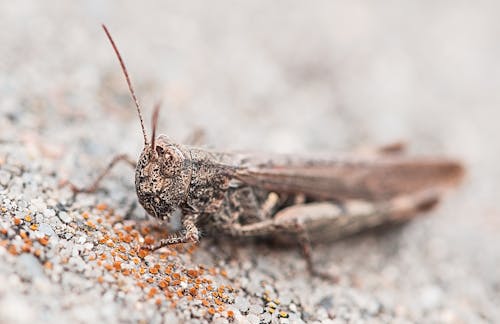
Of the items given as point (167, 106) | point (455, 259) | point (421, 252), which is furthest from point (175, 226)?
point (455, 259)

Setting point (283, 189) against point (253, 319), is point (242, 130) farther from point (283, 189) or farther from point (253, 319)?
point (253, 319)

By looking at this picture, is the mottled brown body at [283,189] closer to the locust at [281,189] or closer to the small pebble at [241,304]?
the locust at [281,189]

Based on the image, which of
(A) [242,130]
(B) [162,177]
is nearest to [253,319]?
(B) [162,177]

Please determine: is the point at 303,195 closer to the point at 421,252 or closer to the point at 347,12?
the point at 421,252

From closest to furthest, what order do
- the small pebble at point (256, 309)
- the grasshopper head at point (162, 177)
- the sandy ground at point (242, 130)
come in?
the sandy ground at point (242, 130)
the grasshopper head at point (162, 177)
the small pebble at point (256, 309)

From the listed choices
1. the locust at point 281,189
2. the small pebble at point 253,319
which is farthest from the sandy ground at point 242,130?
the locust at point 281,189

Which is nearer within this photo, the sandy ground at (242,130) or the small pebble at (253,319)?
the sandy ground at (242,130)

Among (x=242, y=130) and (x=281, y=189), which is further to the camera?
(x=242, y=130)
